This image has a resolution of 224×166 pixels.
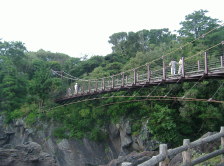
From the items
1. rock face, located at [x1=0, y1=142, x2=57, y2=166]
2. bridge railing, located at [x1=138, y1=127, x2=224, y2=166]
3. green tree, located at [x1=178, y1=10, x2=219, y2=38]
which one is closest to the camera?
bridge railing, located at [x1=138, y1=127, x2=224, y2=166]

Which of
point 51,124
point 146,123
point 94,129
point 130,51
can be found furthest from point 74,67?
point 146,123

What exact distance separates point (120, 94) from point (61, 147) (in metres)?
4.31

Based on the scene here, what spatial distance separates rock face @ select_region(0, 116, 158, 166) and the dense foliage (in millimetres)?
429

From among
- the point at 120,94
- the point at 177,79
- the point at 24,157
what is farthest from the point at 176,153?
the point at 120,94

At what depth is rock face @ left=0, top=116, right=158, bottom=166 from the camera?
9.56 metres

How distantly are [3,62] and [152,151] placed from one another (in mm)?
12560

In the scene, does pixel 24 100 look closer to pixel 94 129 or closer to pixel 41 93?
pixel 41 93

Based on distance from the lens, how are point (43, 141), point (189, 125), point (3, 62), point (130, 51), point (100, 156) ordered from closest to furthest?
point (189, 125) < point (100, 156) < point (43, 141) < point (3, 62) < point (130, 51)

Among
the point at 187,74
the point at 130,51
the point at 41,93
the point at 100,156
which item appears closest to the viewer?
the point at 187,74

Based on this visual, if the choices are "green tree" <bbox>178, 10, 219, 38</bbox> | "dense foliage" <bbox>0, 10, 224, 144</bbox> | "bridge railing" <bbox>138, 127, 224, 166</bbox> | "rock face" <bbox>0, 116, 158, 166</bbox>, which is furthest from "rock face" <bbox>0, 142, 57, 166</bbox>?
"green tree" <bbox>178, 10, 219, 38</bbox>

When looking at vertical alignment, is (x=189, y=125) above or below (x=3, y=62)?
below

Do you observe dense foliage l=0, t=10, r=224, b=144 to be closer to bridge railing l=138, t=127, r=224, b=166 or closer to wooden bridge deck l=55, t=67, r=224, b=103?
wooden bridge deck l=55, t=67, r=224, b=103

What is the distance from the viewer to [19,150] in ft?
32.3

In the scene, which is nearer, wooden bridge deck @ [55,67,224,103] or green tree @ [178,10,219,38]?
wooden bridge deck @ [55,67,224,103]
